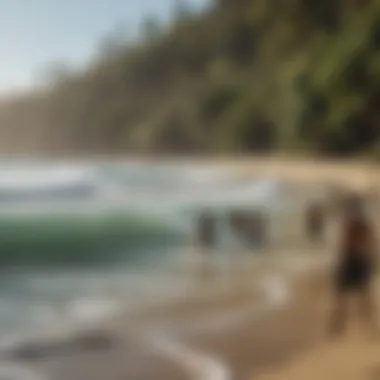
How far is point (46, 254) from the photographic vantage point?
1.15 metres

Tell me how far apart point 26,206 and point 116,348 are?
0.25 metres

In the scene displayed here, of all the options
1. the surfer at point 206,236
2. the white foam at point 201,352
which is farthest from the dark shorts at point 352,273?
the surfer at point 206,236

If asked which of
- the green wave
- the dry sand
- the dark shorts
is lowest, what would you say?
the dry sand

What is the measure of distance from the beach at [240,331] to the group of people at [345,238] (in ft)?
0.07

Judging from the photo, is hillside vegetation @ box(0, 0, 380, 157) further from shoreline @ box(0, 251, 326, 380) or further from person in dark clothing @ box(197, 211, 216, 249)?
shoreline @ box(0, 251, 326, 380)

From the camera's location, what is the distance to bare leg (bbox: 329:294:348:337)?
118 centimetres

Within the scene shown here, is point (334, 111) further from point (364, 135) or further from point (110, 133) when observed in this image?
point (110, 133)

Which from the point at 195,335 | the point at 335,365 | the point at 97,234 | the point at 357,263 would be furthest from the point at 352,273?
the point at 97,234

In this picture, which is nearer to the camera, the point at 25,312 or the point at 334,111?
the point at 25,312

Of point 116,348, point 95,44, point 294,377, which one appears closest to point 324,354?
point 294,377

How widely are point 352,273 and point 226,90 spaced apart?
351mm

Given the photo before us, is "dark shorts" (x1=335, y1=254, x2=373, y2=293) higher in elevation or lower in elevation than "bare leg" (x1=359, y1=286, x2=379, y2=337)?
higher

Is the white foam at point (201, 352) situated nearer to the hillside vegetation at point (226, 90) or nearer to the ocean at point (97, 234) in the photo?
the ocean at point (97, 234)

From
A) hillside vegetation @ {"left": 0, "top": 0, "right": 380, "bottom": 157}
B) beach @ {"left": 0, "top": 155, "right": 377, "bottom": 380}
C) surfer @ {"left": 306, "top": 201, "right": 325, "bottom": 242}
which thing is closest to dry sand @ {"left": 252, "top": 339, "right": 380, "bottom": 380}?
beach @ {"left": 0, "top": 155, "right": 377, "bottom": 380}
